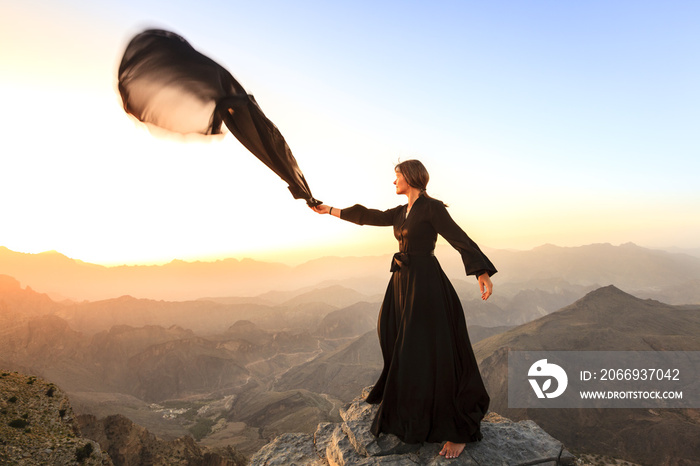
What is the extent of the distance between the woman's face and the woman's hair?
55 mm

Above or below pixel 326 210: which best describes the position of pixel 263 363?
below

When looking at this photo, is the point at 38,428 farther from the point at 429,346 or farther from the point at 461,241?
the point at 461,241

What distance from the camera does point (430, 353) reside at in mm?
3609

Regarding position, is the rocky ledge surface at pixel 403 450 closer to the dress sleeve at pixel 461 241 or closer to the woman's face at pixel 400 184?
the dress sleeve at pixel 461 241

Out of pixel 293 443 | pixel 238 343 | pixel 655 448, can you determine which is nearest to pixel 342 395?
pixel 238 343

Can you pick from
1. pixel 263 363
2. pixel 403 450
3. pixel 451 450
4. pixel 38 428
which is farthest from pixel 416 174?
pixel 263 363

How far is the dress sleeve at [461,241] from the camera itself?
3.38 m

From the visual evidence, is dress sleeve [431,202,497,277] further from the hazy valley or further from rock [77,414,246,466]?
the hazy valley

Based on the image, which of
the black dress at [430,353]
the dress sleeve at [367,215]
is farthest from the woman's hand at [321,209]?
the black dress at [430,353]

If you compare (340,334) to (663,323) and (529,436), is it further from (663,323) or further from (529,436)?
(529,436)

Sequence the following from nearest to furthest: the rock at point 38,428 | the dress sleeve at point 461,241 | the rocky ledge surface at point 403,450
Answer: the dress sleeve at point 461,241
the rocky ledge surface at point 403,450
the rock at point 38,428

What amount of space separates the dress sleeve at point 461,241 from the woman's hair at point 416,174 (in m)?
0.29

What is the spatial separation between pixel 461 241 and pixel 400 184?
995 mm

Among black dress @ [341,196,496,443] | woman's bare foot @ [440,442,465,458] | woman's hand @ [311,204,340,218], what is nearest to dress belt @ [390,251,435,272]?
black dress @ [341,196,496,443]
